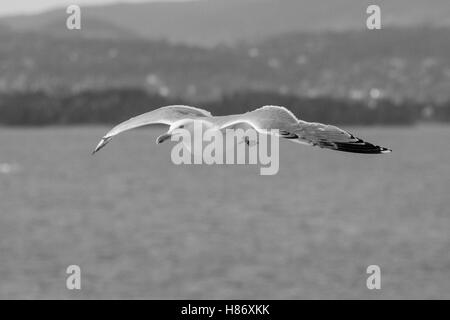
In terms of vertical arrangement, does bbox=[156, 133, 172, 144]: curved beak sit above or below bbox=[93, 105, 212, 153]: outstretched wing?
below

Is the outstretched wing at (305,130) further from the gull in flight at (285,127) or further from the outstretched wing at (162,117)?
the outstretched wing at (162,117)

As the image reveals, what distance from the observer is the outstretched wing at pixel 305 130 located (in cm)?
331

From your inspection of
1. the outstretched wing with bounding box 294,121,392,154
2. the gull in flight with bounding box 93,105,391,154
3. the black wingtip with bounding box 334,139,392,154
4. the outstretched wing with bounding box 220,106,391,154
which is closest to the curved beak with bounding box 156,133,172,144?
the gull in flight with bounding box 93,105,391,154

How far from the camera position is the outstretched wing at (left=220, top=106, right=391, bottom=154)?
3312 mm

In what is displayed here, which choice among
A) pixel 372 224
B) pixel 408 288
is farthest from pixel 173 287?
pixel 372 224

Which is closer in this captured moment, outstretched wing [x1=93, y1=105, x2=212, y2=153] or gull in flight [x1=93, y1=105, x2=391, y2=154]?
gull in flight [x1=93, y1=105, x2=391, y2=154]

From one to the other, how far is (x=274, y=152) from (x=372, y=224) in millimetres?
139606

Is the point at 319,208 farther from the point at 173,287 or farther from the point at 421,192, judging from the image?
the point at 173,287

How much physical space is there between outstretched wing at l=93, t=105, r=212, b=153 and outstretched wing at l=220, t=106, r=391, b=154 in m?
0.21

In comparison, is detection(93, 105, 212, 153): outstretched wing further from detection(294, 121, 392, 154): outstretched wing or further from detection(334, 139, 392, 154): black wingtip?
detection(334, 139, 392, 154): black wingtip

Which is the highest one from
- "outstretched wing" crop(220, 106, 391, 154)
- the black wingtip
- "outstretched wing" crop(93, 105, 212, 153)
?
"outstretched wing" crop(93, 105, 212, 153)

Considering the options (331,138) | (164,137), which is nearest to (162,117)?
(164,137)

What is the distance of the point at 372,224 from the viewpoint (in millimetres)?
140875

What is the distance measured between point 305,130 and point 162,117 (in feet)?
1.91
